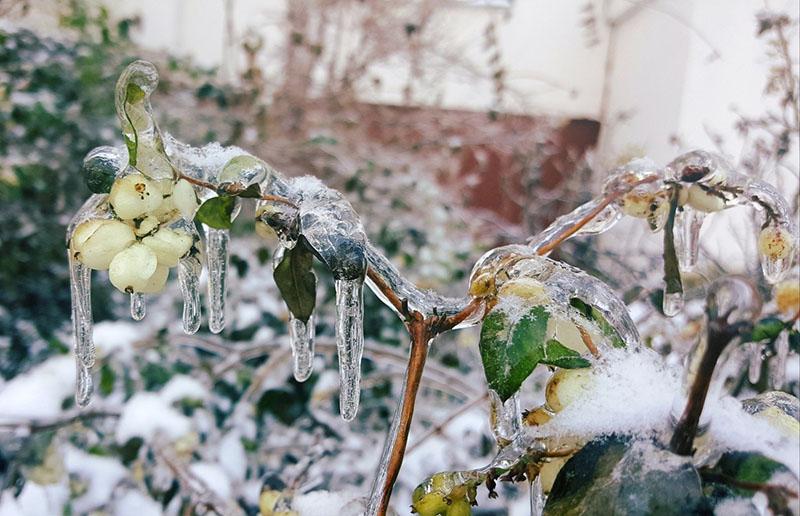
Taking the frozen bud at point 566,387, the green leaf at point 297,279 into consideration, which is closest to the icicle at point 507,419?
the frozen bud at point 566,387

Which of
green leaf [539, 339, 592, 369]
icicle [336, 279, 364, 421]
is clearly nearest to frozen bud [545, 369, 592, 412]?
green leaf [539, 339, 592, 369]

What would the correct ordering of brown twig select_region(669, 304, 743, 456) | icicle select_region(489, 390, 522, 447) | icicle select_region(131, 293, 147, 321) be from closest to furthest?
brown twig select_region(669, 304, 743, 456) → icicle select_region(489, 390, 522, 447) → icicle select_region(131, 293, 147, 321)

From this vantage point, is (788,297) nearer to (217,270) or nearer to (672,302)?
(672,302)

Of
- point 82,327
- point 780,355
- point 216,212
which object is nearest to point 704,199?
point 780,355

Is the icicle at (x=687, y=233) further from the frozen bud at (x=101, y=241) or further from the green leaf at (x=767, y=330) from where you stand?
the frozen bud at (x=101, y=241)

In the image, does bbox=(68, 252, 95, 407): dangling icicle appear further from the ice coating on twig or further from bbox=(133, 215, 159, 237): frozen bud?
the ice coating on twig

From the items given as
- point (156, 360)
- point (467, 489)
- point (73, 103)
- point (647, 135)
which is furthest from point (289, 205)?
point (647, 135)

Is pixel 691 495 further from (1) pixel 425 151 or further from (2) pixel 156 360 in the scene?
(1) pixel 425 151
